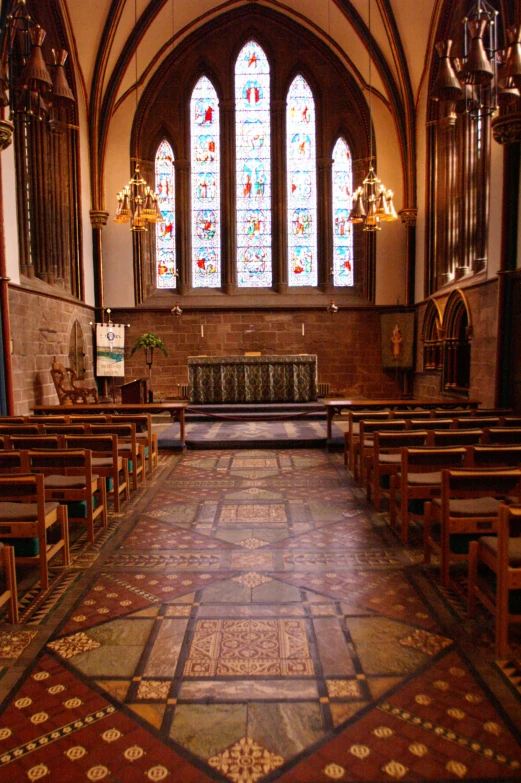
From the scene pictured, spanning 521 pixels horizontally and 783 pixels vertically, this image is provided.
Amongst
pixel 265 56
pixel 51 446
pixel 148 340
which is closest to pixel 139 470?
pixel 51 446

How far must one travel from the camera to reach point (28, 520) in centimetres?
442

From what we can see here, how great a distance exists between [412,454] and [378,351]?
12.2 metres

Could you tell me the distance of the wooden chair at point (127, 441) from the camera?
23.2 ft

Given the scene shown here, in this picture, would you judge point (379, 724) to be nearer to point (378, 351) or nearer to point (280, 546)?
point (280, 546)

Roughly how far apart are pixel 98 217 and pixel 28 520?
44.2ft

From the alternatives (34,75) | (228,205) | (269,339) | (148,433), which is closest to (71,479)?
(148,433)

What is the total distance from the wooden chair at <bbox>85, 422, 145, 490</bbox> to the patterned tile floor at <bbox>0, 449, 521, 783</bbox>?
1.84 meters

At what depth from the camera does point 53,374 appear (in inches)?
492

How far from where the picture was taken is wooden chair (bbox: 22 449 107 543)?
526 cm

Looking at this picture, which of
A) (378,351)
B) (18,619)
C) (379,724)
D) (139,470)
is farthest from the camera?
(378,351)

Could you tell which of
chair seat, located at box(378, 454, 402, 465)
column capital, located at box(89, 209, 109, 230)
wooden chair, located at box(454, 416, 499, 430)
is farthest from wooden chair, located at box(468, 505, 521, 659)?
column capital, located at box(89, 209, 109, 230)

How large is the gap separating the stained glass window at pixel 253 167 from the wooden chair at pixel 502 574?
1463cm

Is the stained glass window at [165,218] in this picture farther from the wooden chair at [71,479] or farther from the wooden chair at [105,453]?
the wooden chair at [71,479]

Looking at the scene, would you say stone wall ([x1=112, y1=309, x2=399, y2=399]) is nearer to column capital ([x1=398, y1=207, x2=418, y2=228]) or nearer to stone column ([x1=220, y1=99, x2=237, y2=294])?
stone column ([x1=220, y1=99, x2=237, y2=294])
